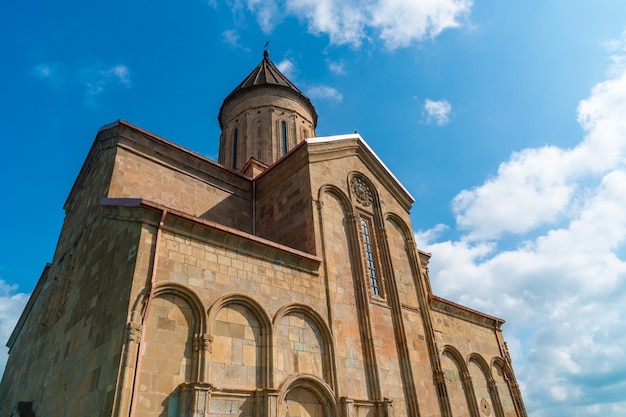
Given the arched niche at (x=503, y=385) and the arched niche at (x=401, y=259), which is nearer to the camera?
the arched niche at (x=401, y=259)

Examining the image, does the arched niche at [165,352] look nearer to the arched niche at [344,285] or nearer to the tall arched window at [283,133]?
the arched niche at [344,285]

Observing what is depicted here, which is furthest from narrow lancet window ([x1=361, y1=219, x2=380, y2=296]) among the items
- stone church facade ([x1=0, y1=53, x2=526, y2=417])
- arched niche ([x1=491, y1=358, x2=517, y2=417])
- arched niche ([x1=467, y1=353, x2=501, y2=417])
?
arched niche ([x1=491, y1=358, x2=517, y2=417])

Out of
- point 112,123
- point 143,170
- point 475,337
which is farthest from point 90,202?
point 475,337

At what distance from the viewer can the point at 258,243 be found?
9.18 m

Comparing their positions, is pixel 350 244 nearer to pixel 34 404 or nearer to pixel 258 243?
pixel 258 243

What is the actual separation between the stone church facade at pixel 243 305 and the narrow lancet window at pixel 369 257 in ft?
0.18

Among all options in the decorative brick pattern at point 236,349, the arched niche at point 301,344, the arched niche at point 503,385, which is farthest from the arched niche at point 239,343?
Result: the arched niche at point 503,385

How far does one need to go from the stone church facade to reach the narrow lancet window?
5cm

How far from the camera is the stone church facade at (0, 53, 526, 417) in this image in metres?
7.17

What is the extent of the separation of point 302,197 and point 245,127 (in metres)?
9.16

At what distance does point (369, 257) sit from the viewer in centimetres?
1247

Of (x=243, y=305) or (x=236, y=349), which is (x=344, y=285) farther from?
(x=236, y=349)

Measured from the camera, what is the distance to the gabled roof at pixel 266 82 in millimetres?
20719

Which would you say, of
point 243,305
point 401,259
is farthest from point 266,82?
point 243,305
